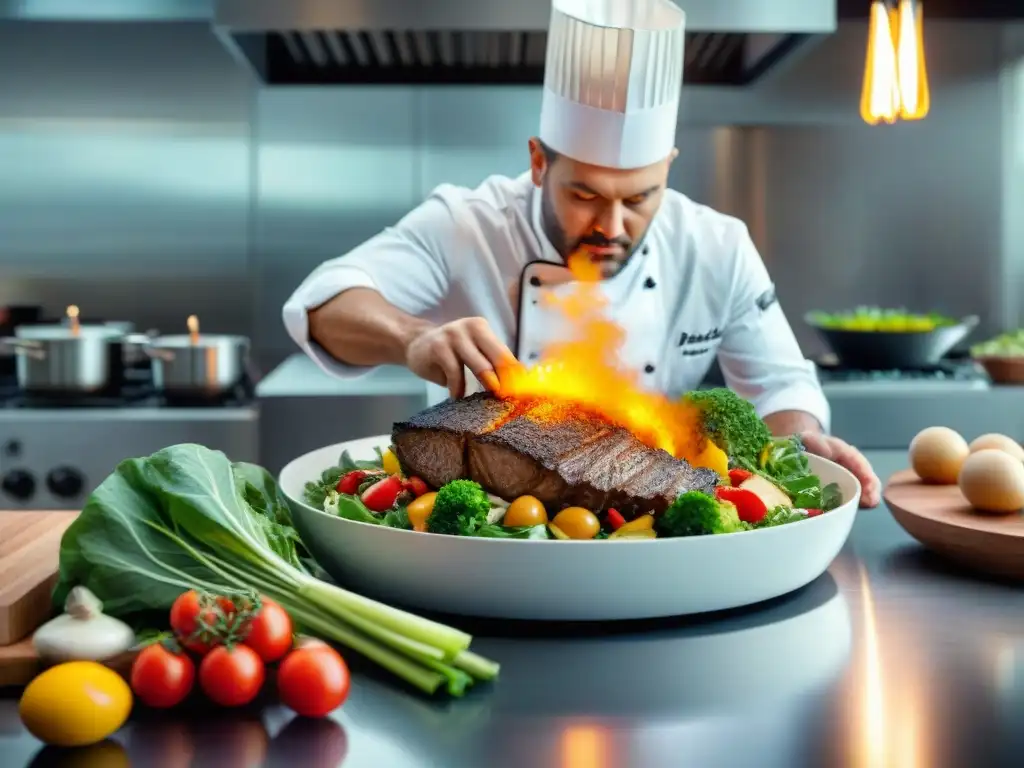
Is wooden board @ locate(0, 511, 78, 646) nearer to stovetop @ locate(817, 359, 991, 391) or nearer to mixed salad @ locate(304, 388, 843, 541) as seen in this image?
mixed salad @ locate(304, 388, 843, 541)

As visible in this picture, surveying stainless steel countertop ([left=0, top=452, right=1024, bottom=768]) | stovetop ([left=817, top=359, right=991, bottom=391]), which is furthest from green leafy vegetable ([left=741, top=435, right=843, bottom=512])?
stovetop ([left=817, top=359, right=991, bottom=391])

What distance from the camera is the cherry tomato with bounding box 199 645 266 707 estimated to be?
39.0 inches

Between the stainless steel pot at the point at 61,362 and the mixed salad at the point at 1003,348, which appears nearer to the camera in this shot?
the stainless steel pot at the point at 61,362

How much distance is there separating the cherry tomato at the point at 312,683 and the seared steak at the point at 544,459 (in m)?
0.46

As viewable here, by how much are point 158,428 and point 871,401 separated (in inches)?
80.5

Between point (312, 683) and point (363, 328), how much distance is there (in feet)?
4.08

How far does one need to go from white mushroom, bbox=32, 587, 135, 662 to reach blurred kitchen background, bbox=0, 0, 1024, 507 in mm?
2924

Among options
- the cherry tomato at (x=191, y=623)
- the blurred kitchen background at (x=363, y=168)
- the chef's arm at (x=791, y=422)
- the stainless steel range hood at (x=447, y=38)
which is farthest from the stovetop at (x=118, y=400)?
the cherry tomato at (x=191, y=623)

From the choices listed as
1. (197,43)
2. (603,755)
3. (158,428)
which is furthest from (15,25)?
(603,755)

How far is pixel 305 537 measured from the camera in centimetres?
134

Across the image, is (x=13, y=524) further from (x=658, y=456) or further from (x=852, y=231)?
(x=852, y=231)

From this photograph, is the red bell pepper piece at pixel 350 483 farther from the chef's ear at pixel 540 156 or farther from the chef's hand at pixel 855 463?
the chef's ear at pixel 540 156

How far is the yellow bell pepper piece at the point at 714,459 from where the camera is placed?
1553 mm

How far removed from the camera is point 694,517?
1245mm
